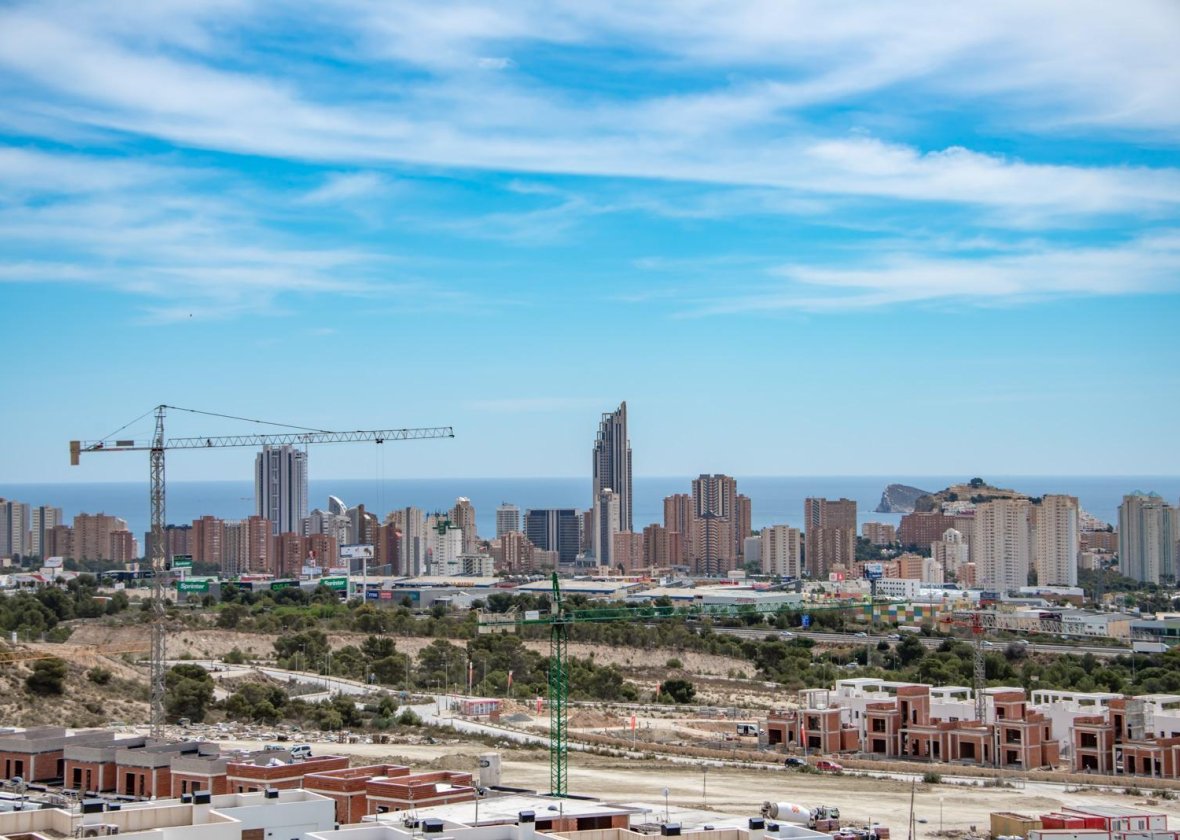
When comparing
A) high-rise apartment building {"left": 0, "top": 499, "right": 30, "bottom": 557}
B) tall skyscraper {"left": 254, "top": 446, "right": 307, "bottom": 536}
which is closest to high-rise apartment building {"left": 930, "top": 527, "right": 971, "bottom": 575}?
tall skyscraper {"left": 254, "top": 446, "right": 307, "bottom": 536}

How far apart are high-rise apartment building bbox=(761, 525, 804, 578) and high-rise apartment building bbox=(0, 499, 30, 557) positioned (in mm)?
54651

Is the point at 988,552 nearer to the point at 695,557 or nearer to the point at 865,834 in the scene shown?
the point at 695,557

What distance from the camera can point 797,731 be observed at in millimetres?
31812

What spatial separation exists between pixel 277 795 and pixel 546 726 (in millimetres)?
18406

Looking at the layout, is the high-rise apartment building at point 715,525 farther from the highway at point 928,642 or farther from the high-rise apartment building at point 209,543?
the highway at point 928,642

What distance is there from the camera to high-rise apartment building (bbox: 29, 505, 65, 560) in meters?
112

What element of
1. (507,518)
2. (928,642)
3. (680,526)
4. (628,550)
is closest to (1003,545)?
(628,550)

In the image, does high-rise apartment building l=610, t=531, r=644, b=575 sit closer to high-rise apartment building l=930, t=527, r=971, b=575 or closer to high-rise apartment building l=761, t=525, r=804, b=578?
high-rise apartment building l=761, t=525, r=804, b=578

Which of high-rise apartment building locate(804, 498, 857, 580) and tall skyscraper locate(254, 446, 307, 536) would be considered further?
tall skyscraper locate(254, 446, 307, 536)

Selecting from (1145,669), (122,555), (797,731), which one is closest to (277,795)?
(797,731)

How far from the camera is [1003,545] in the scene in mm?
90312

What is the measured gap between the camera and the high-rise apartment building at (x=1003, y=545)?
8950cm

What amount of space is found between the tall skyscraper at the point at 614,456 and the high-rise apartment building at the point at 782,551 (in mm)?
23855

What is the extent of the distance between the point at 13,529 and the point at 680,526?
165 ft
